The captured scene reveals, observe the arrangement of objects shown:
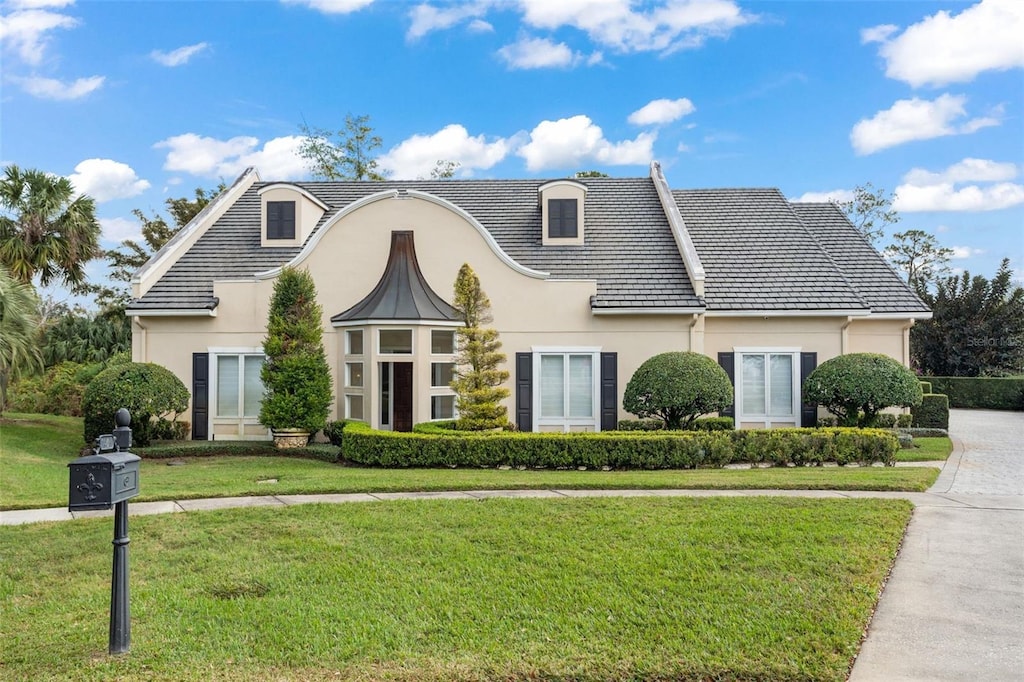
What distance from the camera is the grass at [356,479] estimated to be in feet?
35.8

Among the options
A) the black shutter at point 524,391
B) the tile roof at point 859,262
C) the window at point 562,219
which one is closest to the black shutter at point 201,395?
the black shutter at point 524,391

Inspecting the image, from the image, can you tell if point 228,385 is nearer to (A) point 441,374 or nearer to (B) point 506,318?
(A) point 441,374

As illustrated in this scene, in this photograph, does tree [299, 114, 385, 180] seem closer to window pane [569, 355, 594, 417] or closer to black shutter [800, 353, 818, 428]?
window pane [569, 355, 594, 417]

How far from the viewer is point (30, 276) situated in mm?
21453

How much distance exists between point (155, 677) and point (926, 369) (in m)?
39.9

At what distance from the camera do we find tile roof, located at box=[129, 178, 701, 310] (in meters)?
19.1

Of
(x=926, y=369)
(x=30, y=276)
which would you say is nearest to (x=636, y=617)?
(x=30, y=276)

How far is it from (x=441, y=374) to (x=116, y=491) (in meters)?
13.0

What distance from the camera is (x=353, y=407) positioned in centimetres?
1812

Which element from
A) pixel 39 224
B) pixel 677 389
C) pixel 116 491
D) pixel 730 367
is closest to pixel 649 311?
pixel 730 367

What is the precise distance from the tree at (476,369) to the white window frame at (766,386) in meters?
6.78

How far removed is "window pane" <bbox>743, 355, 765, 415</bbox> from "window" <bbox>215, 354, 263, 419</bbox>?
41.6 feet

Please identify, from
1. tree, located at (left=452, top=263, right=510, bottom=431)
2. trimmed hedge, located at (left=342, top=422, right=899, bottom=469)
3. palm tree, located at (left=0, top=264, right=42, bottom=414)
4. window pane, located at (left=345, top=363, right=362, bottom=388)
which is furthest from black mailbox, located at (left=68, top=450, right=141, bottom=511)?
palm tree, located at (left=0, top=264, right=42, bottom=414)

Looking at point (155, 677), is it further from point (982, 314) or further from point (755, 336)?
point (982, 314)
